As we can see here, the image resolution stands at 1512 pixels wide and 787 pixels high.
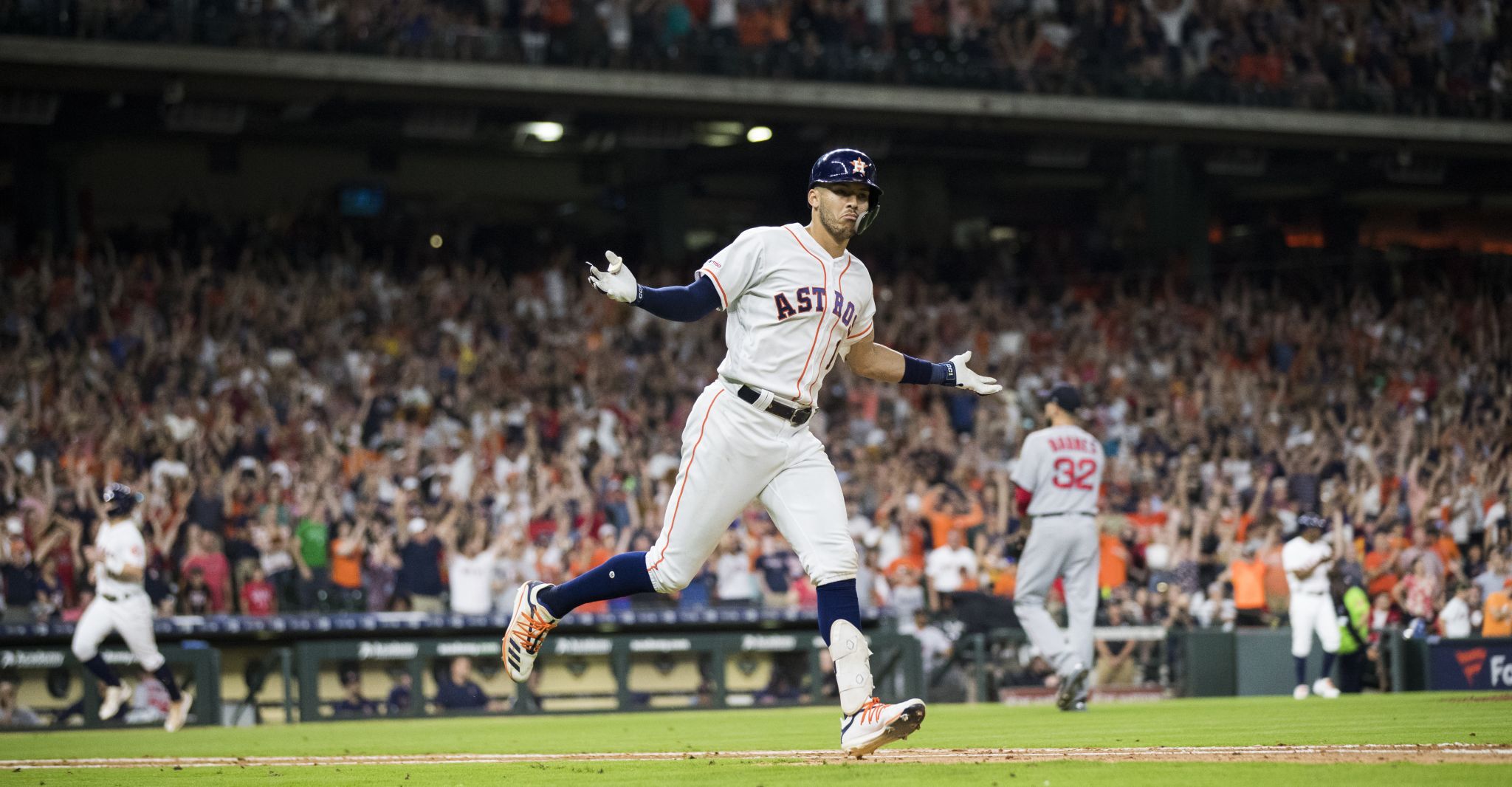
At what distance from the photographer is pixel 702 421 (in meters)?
6.63

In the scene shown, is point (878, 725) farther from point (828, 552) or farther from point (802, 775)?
point (828, 552)

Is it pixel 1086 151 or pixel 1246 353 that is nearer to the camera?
pixel 1246 353

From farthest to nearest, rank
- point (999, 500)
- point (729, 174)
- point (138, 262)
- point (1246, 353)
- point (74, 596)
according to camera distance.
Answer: point (729, 174), point (1246, 353), point (138, 262), point (999, 500), point (74, 596)

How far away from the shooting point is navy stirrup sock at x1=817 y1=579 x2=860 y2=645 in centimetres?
653

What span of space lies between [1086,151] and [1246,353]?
430 centimetres

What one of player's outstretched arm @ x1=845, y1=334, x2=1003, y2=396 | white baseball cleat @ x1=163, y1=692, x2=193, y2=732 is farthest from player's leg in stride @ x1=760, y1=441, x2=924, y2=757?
white baseball cleat @ x1=163, y1=692, x2=193, y2=732

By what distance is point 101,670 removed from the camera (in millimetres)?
13195

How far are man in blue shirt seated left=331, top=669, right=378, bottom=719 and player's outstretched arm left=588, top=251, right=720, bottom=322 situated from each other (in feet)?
31.1

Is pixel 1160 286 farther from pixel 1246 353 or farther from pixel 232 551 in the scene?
pixel 232 551

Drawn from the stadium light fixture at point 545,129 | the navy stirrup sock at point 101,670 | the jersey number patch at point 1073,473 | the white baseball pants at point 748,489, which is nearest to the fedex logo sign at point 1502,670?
the jersey number patch at point 1073,473

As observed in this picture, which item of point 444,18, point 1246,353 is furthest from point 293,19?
point 1246,353

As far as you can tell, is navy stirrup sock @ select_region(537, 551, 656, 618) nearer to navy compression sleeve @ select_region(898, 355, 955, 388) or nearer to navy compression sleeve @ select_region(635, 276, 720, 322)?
navy compression sleeve @ select_region(635, 276, 720, 322)

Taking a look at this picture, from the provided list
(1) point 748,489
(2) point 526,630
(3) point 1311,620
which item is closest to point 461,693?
(3) point 1311,620

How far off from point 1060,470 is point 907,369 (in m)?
3.91
